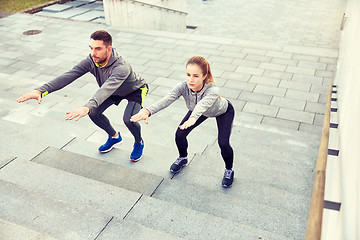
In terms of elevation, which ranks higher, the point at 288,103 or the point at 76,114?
the point at 76,114

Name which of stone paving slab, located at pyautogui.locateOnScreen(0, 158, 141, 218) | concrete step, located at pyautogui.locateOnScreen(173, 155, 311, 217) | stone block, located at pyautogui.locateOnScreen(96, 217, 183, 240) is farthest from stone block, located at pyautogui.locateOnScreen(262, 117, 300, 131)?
stone block, located at pyautogui.locateOnScreen(96, 217, 183, 240)

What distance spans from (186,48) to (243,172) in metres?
6.19

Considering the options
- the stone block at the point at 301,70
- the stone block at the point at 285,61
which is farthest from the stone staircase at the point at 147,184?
the stone block at the point at 285,61

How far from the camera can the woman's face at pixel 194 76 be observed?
3.52 m

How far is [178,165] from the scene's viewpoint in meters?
4.41

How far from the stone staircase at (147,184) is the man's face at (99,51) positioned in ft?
4.16

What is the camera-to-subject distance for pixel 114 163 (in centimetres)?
A: 456

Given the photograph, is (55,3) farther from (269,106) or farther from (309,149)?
(309,149)

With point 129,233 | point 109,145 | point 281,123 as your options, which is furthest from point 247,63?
point 129,233

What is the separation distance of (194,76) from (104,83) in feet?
3.47

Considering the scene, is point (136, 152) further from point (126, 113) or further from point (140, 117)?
point (140, 117)

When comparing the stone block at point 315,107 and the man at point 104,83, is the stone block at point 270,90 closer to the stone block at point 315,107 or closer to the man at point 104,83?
the stone block at point 315,107

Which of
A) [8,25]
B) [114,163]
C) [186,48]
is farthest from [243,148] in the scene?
[8,25]

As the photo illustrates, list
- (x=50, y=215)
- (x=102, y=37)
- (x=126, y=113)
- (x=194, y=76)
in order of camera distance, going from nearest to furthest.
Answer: (x=50, y=215), (x=194, y=76), (x=102, y=37), (x=126, y=113)
